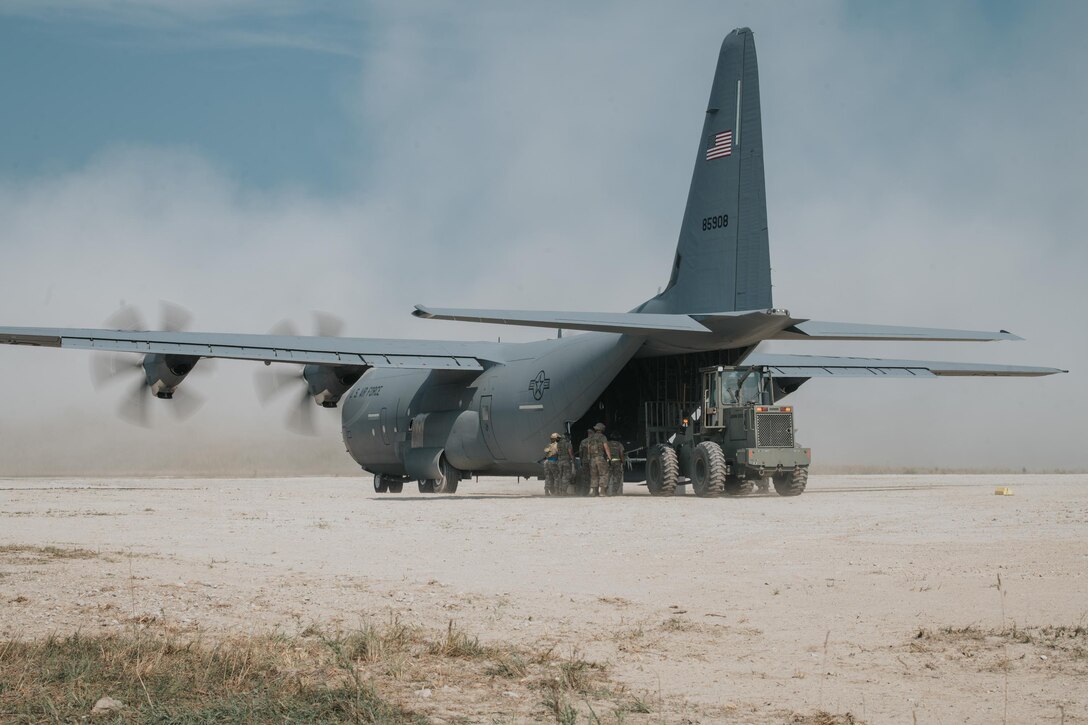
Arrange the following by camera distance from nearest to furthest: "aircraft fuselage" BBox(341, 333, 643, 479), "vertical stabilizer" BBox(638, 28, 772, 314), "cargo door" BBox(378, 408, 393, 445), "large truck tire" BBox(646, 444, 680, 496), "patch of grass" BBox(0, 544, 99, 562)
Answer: "patch of grass" BBox(0, 544, 99, 562), "vertical stabilizer" BBox(638, 28, 772, 314), "large truck tire" BBox(646, 444, 680, 496), "aircraft fuselage" BBox(341, 333, 643, 479), "cargo door" BBox(378, 408, 393, 445)

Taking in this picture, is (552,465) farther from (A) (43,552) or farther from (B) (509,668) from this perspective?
(B) (509,668)

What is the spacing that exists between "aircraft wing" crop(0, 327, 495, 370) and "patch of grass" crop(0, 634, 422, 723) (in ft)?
58.8

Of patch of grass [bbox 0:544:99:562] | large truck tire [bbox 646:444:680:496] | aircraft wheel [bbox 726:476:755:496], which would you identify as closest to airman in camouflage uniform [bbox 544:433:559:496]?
large truck tire [bbox 646:444:680:496]

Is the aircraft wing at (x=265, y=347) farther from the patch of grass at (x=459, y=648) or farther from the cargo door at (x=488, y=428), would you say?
the patch of grass at (x=459, y=648)

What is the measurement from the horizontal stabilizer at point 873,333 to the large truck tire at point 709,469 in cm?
262

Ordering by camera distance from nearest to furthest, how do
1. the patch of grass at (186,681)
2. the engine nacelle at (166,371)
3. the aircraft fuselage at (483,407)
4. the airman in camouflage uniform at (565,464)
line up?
the patch of grass at (186,681)
the aircraft fuselage at (483,407)
the airman in camouflage uniform at (565,464)
the engine nacelle at (166,371)

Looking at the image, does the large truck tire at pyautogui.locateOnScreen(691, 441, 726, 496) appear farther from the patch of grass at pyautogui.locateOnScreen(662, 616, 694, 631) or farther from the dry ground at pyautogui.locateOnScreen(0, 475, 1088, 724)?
the patch of grass at pyautogui.locateOnScreen(662, 616, 694, 631)

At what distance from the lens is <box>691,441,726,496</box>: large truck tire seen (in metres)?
21.9

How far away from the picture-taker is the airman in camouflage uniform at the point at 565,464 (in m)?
24.5

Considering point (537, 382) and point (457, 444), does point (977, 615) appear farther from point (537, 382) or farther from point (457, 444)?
point (457, 444)

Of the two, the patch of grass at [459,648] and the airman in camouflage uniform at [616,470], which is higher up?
the airman in camouflage uniform at [616,470]

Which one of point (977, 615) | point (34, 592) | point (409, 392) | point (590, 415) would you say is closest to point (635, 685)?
point (977, 615)

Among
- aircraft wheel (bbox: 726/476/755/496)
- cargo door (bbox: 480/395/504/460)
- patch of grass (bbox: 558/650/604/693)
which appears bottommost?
patch of grass (bbox: 558/650/604/693)

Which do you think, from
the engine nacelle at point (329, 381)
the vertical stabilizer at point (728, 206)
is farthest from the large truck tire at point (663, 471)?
the engine nacelle at point (329, 381)
